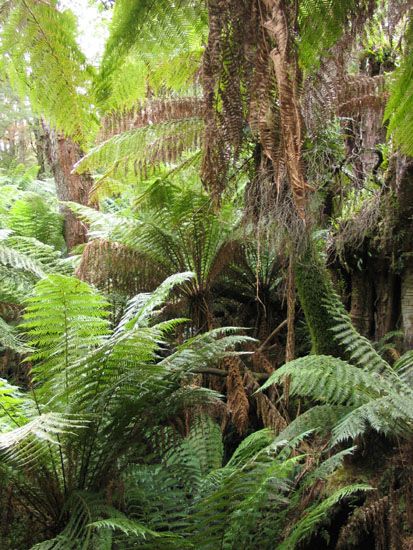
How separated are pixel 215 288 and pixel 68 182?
2058mm

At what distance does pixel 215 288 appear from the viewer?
446 cm

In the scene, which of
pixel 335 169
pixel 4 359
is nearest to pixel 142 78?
pixel 335 169

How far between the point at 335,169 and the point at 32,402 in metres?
2.28

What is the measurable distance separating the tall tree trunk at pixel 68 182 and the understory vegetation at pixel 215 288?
1.46ft

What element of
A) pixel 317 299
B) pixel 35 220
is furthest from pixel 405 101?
pixel 35 220

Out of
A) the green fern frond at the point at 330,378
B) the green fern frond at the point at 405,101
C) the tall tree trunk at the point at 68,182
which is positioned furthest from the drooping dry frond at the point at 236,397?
the tall tree trunk at the point at 68,182

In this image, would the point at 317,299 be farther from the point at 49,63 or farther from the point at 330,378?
the point at 49,63

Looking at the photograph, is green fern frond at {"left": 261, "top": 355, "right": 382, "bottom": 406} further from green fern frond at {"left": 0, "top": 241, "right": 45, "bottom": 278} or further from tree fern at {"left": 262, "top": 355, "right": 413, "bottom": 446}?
green fern frond at {"left": 0, "top": 241, "right": 45, "bottom": 278}

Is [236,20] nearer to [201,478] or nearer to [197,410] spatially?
[201,478]

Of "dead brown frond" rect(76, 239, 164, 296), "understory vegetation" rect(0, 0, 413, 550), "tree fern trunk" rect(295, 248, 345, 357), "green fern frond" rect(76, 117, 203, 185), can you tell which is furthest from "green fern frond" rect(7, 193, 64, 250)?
"tree fern trunk" rect(295, 248, 345, 357)

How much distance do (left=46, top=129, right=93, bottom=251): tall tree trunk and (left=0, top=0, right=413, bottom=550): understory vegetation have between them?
44 cm

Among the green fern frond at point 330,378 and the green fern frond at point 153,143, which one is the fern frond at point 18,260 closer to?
the green fern frond at point 153,143

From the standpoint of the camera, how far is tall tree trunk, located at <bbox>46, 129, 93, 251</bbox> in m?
5.39

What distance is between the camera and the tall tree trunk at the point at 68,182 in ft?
17.7
